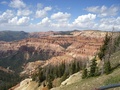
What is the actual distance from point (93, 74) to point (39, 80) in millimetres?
68896

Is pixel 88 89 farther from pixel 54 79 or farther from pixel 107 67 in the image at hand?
pixel 54 79

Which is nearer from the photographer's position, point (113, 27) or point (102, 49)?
point (113, 27)

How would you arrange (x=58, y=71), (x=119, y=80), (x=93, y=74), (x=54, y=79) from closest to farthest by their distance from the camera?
(x=119, y=80) < (x=93, y=74) < (x=54, y=79) < (x=58, y=71)

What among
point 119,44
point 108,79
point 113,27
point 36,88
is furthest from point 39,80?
point 108,79

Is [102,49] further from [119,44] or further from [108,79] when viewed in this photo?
[108,79]

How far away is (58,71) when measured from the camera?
5300 inches

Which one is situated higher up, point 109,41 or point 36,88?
point 109,41

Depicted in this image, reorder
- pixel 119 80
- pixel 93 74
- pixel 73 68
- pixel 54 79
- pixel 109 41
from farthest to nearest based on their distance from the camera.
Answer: pixel 54 79, pixel 73 68, pixel 109 41, pixel 93 74, pixel 119 80

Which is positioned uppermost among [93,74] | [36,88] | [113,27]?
[113,27]

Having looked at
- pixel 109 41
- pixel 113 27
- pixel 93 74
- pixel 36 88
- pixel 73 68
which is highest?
pixel 113 27

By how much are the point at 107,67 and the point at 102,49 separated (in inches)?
1050

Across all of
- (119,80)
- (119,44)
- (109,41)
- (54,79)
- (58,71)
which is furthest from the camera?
(58,71)

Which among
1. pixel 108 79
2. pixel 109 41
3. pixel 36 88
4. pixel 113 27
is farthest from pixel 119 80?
pixel 36 88

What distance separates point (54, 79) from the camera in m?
126
